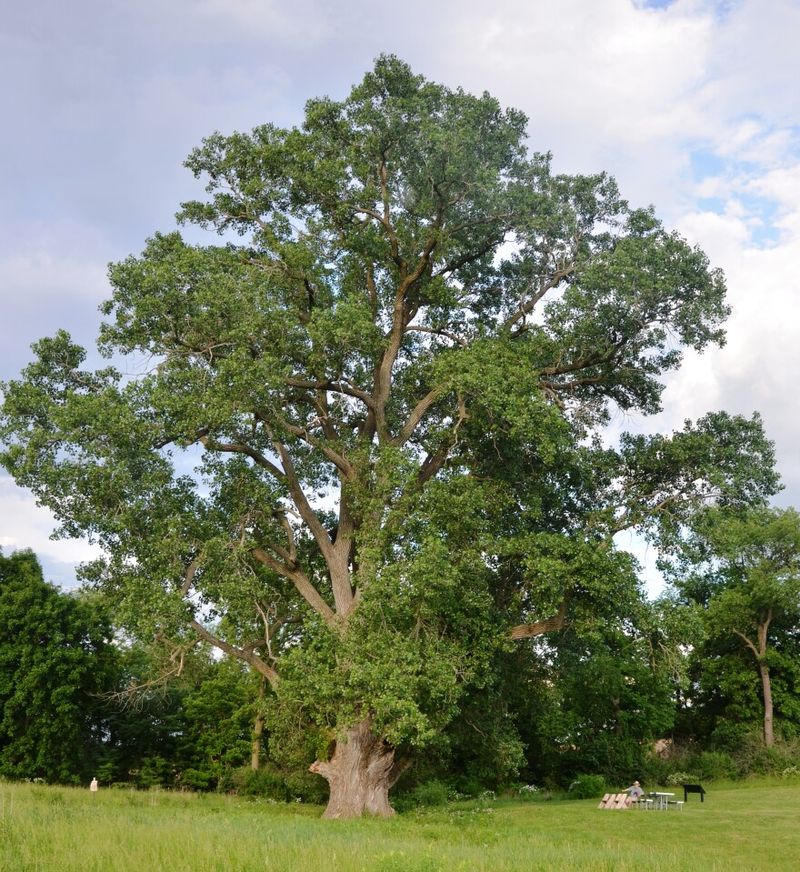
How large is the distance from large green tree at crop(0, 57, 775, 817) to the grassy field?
370 centimetres

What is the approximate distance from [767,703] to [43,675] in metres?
36.4

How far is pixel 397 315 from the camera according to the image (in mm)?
26375

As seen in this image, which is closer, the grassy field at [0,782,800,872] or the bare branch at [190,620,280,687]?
the grassy field at [0,782,800,872]

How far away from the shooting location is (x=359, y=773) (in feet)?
73.2

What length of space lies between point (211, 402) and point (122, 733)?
2897 centimetres

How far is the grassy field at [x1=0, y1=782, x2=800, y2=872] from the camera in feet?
31.7

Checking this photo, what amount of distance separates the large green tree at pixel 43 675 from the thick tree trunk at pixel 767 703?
33.4 meters

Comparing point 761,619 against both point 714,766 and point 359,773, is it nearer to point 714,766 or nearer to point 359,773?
point 714,766

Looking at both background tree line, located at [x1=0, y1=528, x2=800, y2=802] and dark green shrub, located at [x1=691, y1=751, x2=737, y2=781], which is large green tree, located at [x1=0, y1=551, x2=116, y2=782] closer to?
background tree line, located at [x1=0, y1=528, x2=800, y2=802]

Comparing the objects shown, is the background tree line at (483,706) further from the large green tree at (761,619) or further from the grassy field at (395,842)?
the grassy field at (395,842)

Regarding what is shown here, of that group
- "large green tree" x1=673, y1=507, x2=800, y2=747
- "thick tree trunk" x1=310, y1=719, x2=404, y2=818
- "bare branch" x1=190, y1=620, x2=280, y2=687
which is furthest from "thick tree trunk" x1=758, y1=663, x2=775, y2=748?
"bare branch" x1=190, y1=620, x2=280, y2=687

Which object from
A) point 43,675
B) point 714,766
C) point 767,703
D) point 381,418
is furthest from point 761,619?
point 43,675

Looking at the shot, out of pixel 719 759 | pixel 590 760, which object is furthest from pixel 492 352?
pixel 719 759

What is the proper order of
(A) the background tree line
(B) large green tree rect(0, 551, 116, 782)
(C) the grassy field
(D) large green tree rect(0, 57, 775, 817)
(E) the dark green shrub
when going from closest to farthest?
(C) the grassy field
(D) large green tree rect(0, 57, 775, 817)
(A) the background tree line
(B) large green tree rect(0, 551, 116, 782)
(E) the dark green shrub
